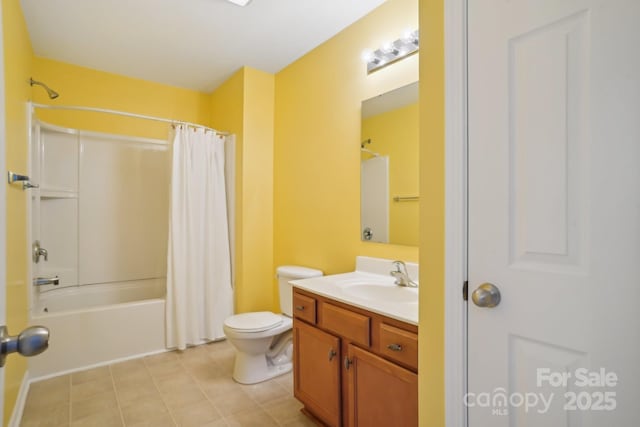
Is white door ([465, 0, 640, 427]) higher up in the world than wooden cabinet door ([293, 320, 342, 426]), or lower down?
higher up

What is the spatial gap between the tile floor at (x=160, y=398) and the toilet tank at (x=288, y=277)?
50 centimetres

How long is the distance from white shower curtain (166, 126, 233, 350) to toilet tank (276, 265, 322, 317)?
748 millimetres

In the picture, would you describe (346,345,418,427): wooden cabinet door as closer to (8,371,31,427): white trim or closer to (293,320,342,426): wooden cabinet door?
(293,320,342,426): wooden cabinet door

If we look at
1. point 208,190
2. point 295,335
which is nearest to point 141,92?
point 208,190

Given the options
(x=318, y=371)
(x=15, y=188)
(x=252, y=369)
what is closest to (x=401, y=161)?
(x=318, y=371)

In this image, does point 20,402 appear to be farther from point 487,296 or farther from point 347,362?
point 487,296

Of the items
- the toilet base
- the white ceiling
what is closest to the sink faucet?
the toilet base

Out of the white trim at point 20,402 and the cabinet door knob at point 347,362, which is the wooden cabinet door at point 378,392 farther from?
the white trim at point 20,402

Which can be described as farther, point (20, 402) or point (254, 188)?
point (254, 188)

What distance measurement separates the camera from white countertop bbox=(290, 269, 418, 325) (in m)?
1.39

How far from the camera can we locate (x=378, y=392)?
141 centimetres

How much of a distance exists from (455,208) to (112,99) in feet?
11.9

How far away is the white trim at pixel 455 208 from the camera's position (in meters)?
1.01

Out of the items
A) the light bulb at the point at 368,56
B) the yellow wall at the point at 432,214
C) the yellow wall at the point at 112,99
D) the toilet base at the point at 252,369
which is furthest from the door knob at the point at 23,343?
the yellow wall at the point at 112,99
